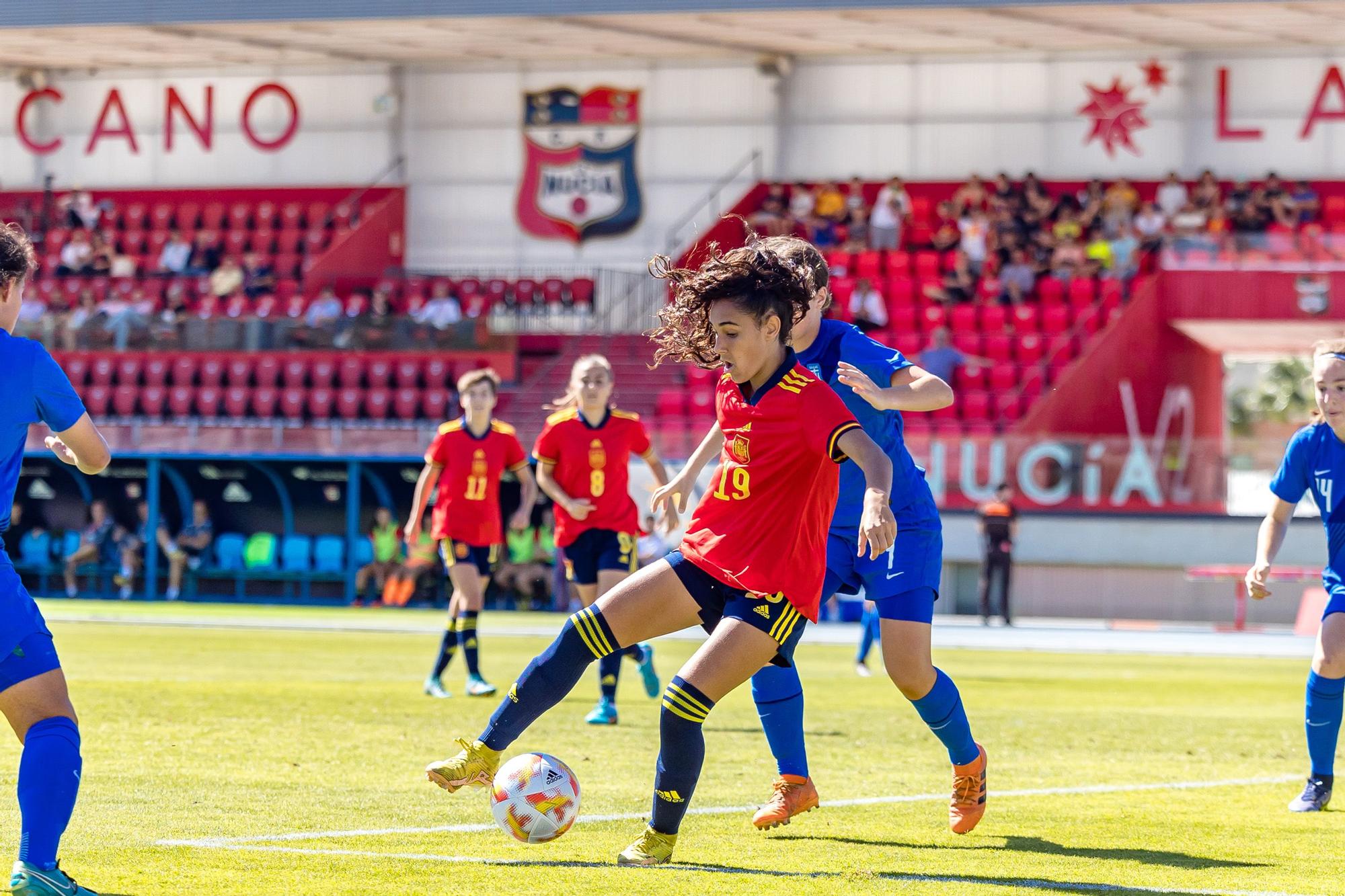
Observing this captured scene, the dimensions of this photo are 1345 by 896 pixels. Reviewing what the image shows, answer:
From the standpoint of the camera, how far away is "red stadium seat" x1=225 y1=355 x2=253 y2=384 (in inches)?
1220

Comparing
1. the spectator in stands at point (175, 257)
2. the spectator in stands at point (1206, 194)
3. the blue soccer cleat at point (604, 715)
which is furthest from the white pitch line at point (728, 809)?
the spectator in stands at point (175, 257)

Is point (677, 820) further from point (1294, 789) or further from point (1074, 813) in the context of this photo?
point (1294, 789)

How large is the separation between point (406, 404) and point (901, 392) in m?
23.4

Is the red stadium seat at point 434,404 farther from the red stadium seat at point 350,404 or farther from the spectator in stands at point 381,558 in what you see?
the spectator in stands at point 381,558

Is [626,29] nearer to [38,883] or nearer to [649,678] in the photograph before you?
[649,678]

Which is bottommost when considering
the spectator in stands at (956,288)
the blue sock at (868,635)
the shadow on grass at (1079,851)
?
the blue sock at (868,635)

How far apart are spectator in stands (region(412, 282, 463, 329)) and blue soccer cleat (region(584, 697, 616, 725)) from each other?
66.1ft

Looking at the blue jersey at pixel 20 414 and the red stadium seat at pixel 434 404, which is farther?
the red stadium seat at pixel 434 404

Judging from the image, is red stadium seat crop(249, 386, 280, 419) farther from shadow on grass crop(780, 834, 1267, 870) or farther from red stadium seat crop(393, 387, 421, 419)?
shadow on grass crop(780, 834, 1267, 870)

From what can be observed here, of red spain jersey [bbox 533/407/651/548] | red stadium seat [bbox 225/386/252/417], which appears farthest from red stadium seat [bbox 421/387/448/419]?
red spain jersey [bbox 533/407/651/548]

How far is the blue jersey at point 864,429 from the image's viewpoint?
7211 millimetres

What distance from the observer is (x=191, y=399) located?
102 feet

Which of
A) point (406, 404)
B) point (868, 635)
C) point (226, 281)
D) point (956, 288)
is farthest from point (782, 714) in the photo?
point (226, 281)

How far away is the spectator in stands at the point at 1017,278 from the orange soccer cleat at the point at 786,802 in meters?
24.6
